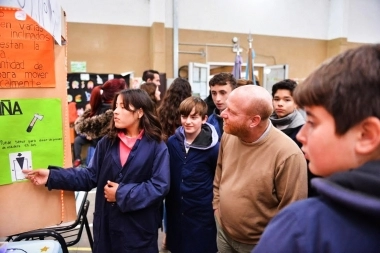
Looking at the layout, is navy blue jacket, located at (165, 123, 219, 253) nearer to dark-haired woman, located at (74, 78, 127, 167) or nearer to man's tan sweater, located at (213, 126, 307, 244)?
man's tan sweater, located at (213, 126, 307, 244)

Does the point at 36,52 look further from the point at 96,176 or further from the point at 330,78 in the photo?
the point at 330,78

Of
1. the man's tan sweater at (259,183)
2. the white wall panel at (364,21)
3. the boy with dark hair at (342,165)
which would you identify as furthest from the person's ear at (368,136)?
the white wall panel at (364,21)

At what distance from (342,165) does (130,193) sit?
4.20 ft

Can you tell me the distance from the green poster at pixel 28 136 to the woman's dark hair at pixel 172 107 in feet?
3.69

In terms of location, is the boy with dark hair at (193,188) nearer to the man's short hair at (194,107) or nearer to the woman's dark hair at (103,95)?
the man's short hair at (194,107)

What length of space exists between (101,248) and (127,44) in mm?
6402

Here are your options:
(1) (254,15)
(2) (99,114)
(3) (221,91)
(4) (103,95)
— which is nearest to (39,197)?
(2) (99,114)

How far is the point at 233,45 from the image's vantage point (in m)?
8.23

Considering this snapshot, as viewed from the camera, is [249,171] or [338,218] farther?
[249,171]

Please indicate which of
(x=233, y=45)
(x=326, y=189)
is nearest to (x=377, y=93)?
(x=326, y=189)

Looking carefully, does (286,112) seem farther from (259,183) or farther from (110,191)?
(110,191)

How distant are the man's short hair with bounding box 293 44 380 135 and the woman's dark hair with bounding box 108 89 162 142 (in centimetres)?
133

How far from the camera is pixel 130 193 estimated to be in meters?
1.66

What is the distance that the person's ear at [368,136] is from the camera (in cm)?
53
